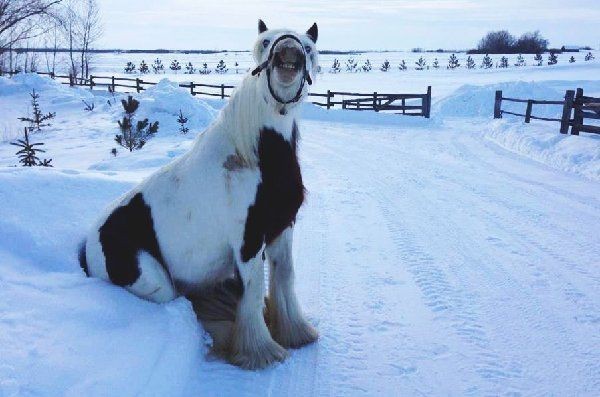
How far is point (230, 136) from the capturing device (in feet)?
8.76

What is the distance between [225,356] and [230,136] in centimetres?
128

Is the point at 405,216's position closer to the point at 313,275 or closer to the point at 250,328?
the point at 313,275

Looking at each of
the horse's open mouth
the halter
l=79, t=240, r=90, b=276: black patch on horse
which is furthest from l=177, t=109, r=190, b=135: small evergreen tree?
the horse's open mouth

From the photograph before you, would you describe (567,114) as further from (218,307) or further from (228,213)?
(228,213)

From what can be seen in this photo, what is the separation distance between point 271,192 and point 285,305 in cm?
85

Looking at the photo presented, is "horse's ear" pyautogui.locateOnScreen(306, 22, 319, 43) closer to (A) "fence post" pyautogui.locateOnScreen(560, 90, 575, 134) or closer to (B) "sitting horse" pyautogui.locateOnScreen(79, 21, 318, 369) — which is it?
(B) "sitting horse" pyautogui.locateOnScreen(79, 21, 318, 369)

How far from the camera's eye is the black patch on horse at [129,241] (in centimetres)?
270

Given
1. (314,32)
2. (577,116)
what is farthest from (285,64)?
(577,116)

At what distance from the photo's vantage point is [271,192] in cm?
261

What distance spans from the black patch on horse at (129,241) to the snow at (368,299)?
0.12m

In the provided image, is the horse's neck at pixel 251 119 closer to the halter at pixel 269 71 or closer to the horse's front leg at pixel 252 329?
the halter at pixel 269 71

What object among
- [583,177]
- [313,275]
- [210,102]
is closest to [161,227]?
[313,275]

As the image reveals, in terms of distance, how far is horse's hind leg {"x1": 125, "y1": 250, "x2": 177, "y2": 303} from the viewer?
2.69m

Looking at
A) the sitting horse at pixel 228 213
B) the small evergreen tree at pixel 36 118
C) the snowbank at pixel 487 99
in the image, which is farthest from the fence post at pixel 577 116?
the small evergreen tree at pixel 36 118
